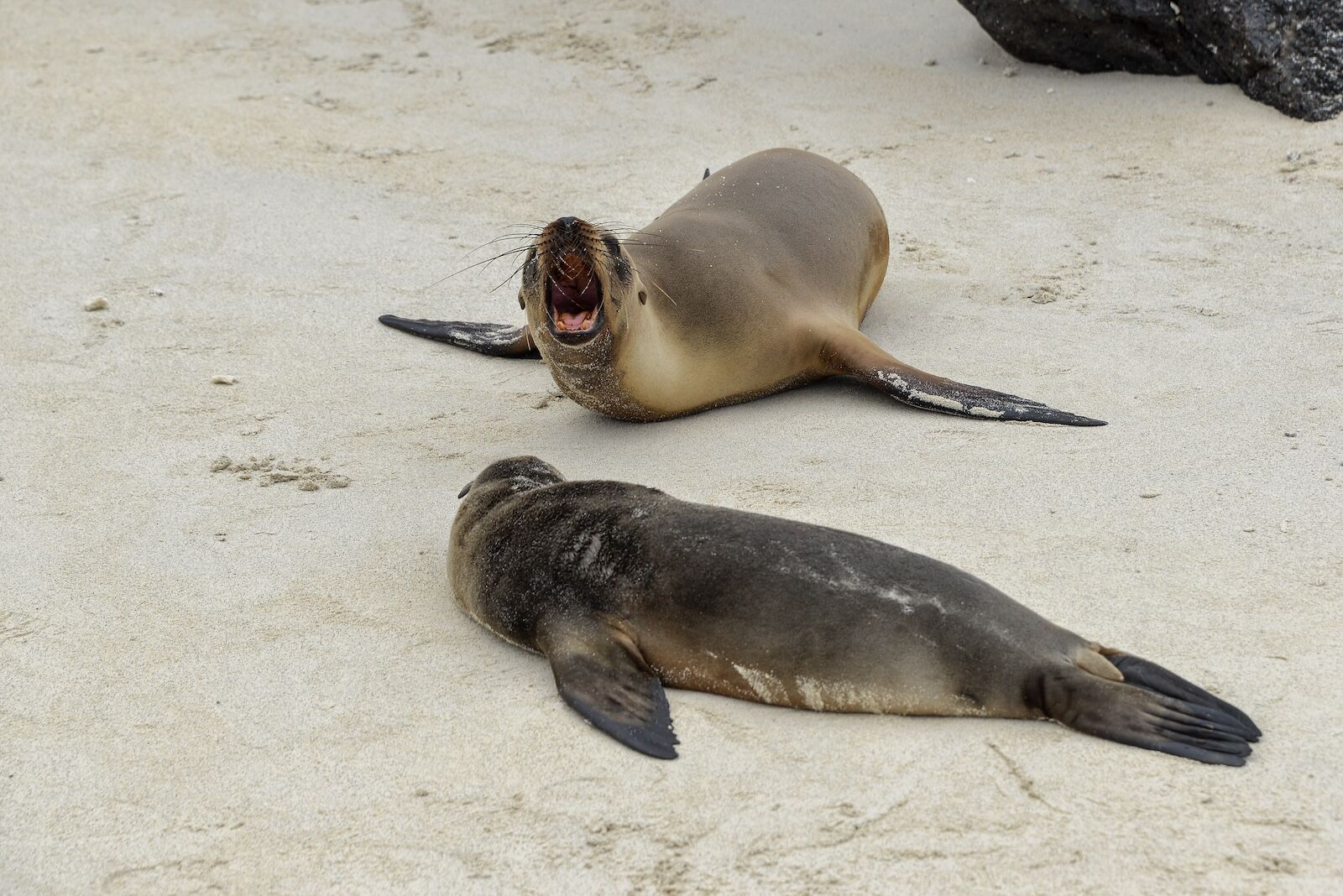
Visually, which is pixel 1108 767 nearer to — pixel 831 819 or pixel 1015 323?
pixel 831 819

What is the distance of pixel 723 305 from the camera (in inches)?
202

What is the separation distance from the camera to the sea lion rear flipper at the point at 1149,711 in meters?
2.73

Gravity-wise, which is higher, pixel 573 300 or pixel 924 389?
pixel 573 300

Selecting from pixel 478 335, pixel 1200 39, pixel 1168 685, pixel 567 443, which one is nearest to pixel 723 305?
pixel 567 443

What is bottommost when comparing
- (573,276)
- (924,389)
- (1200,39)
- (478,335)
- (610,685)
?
(478,335)

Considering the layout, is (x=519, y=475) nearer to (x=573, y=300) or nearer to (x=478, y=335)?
(x=573, y=300)

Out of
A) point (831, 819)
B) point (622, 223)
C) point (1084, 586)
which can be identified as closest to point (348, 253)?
point (622, 223)

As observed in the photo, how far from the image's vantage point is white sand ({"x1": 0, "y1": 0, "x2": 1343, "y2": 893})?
2.67 meters

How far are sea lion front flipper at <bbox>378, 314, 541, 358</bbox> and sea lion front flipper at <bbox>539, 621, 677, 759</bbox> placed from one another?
2500 mm

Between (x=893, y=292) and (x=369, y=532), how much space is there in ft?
9.29

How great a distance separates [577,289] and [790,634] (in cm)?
195

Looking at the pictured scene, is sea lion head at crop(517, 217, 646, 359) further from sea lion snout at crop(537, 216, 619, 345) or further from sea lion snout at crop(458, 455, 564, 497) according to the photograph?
sea lion snout at crop(458, 455, 564, 497)

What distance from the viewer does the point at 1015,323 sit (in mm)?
5570

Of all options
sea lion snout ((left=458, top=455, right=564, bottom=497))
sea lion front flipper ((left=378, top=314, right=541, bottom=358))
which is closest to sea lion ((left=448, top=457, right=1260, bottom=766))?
sea lion snout ((left=458, top=455, right=564, bottom=497))
